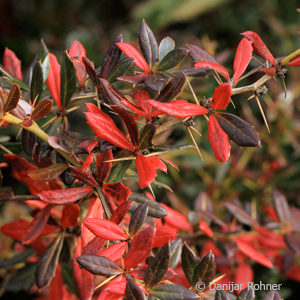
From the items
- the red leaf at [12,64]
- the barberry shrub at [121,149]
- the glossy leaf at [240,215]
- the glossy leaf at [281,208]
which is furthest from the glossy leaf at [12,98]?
the glossy leaf at [281,208]

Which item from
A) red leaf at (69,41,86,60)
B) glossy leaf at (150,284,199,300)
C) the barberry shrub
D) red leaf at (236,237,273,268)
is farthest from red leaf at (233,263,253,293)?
red leaf at (69,41,86,60)

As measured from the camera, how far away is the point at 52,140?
538 millimetres

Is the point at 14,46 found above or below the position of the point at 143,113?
below

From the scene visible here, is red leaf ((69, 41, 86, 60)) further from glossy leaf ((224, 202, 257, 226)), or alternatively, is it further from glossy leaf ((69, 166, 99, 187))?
glossy leaf ((224, 202, 257, 226))

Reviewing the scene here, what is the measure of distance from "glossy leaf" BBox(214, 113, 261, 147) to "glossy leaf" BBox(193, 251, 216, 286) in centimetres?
16

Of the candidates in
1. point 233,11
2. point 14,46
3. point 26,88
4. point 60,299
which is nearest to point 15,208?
point 60,299

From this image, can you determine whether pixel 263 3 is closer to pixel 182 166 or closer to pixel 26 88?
pixel 182 166

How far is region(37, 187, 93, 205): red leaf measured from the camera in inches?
20.2

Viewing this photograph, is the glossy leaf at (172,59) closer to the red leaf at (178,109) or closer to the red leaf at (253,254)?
the red leaf at (178,109)

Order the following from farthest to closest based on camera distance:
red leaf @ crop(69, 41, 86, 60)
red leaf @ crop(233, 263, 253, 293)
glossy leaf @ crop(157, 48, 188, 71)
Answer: red leaf @ crop(233, 263, 253, 293) < red leaf @ crop(69, 41, 86, 60) < glossy leaf @ crop(157, 48, 188, 71)

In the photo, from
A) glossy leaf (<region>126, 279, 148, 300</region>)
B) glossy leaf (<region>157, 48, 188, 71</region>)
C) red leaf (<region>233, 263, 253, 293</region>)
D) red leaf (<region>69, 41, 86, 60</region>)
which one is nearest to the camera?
glossy leaf (<region>126, 279, 148, 300</region>)

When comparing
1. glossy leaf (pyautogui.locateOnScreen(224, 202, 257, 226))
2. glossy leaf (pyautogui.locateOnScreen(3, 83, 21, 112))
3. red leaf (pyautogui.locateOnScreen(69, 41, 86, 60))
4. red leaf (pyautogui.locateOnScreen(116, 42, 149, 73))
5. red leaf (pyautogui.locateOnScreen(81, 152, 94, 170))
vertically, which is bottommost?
glossy leaf (pyautogui.locateOnScreen(224, 202, 257, 226))

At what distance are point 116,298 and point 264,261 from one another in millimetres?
346

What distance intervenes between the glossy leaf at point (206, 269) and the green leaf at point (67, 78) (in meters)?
0.32
